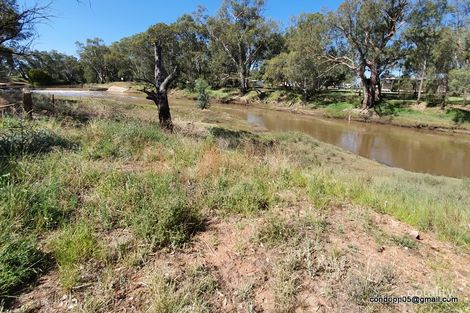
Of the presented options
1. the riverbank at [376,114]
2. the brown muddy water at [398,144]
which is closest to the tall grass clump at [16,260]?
the brown muddy water at [398,144]

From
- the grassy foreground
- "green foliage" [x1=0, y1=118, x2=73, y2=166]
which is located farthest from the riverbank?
"green foliage" [x1=0, y1=118, x2=73, y2=166]

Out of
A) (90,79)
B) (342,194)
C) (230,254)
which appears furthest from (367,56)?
(90,79)

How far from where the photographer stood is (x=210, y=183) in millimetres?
4504

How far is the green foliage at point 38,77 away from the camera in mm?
57425

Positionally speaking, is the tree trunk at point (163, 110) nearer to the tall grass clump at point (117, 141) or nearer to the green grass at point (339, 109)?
the tall grass clump at point (117, 141)

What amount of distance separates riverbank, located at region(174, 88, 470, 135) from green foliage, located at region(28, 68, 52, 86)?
41.4 m

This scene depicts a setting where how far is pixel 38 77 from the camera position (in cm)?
5862

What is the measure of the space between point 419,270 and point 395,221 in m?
1.17

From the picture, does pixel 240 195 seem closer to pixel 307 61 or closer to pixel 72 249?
pixel 72 249

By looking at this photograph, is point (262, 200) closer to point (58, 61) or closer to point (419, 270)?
point (419, 270)

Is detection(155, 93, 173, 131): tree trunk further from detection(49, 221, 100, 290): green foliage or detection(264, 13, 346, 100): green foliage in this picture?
detection(264, 13, 346, 100): green foliage

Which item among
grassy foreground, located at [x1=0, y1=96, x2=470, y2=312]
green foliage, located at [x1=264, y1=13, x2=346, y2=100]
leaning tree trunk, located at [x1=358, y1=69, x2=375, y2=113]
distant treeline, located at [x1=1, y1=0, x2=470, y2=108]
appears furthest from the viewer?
green foliage, located at [x1=264, y1=13, x2=346, y2=100]

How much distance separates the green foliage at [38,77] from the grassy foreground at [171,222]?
216ft

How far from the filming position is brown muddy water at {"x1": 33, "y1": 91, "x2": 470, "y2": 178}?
54.1 ft
